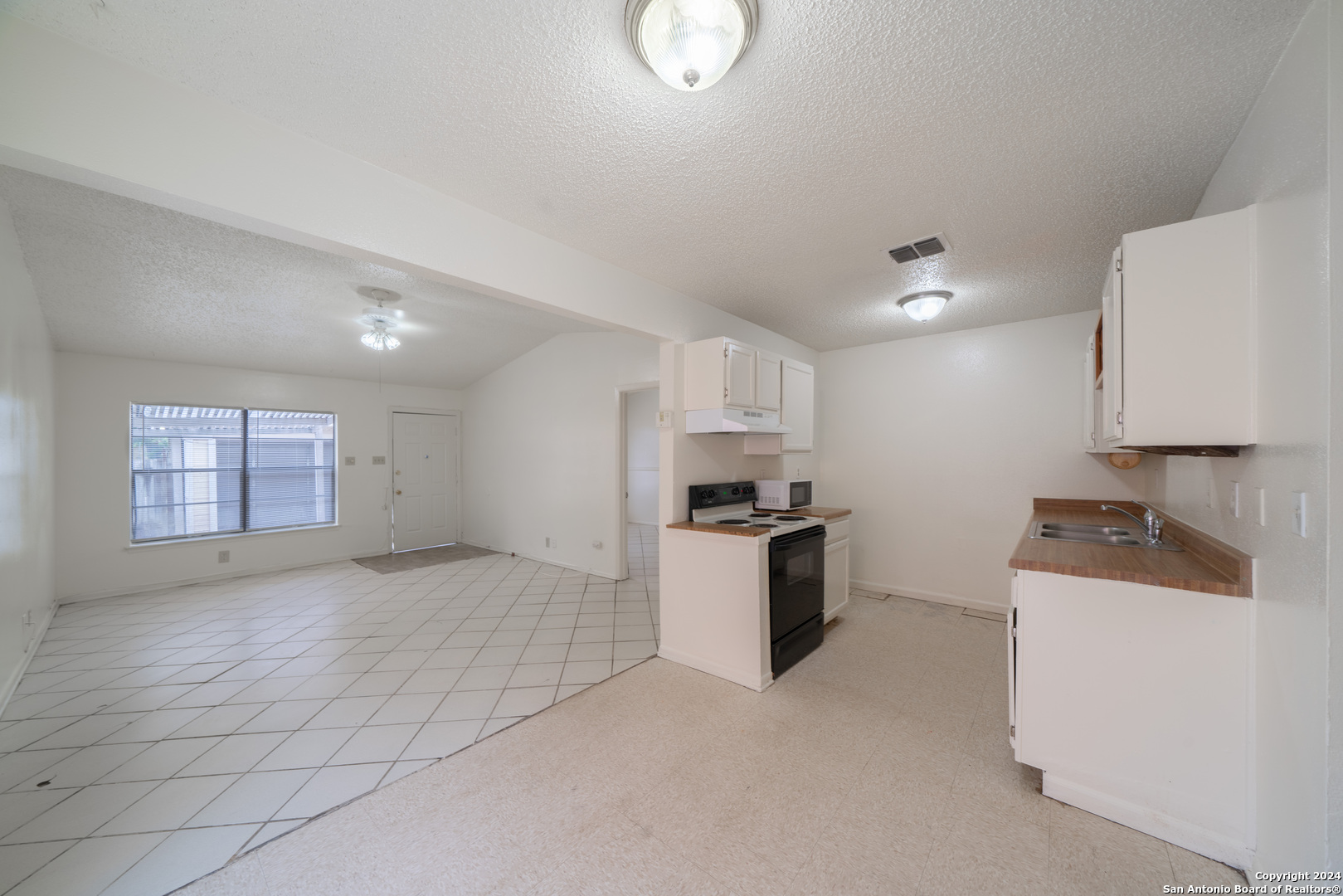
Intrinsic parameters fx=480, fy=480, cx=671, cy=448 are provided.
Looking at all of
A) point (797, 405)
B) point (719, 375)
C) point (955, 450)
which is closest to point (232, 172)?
point (719, 375)

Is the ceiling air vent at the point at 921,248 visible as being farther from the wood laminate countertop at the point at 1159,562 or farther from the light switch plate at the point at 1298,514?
the light switch plate at the point at 1298,514

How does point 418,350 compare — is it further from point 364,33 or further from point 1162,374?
point 1162,374

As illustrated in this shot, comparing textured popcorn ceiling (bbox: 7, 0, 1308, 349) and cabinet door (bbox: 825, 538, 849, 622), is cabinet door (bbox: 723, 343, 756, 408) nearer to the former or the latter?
textured popcorn ceiling (bbox: 7, 0, 1308, 349)

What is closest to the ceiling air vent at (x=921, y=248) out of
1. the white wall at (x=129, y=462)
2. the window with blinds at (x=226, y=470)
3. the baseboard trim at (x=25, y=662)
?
the baseboard trim at (x=25, y=662)

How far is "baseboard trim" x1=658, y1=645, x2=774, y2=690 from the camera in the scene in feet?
9.05

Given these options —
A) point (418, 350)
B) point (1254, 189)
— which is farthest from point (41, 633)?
point (1254, 189)

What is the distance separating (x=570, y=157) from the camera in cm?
180

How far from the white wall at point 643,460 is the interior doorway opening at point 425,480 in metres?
3.09

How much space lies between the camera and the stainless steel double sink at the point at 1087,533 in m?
2.60

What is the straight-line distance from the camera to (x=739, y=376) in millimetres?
3160

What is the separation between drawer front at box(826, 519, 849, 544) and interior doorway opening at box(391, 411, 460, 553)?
18.4ft

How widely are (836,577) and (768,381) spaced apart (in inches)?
65.5

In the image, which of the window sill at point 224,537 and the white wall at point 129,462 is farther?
the window sill at point 224,537

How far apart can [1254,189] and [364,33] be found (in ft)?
8.64
